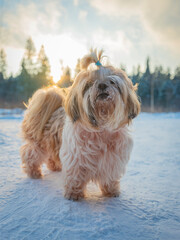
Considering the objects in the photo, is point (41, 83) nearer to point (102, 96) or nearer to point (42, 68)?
point (42, 68)

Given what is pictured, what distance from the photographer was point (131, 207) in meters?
2.26

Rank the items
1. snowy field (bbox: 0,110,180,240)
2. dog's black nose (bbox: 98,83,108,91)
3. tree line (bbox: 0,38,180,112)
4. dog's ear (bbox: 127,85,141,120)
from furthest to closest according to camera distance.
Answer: tree line (bbox: 0,38,180,112) → dog's ear (bbox: 127,85,141,120) → dog's black nose (bbox: 98,83,108,91) → snowy field (bbox: 0,110,180,240)

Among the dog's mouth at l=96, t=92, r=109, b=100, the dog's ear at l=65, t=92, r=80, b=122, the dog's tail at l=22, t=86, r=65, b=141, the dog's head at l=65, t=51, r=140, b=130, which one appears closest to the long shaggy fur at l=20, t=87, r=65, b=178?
the dog's tail at l=22, t=86, r=65, b=141

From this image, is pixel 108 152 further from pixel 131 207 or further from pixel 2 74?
pixel 2 74

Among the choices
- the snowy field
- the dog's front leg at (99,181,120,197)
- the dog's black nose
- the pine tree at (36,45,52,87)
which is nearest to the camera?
the snowy field

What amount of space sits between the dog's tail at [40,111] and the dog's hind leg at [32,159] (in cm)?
18

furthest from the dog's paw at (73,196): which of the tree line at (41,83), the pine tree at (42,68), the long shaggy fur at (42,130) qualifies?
the pine tree at (42,68)

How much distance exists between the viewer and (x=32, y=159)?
3.28m

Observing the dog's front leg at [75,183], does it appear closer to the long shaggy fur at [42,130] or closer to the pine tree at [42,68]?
the long shaggy fur at [42,130]

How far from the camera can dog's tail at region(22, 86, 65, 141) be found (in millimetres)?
3307

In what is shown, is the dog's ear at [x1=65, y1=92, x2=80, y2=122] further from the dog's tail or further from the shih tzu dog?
the dog's tail

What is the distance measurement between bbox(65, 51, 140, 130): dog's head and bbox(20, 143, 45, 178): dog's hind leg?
136cm

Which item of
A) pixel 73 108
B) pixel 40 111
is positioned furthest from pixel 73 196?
pixel 40 111

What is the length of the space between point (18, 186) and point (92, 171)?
1.17m
